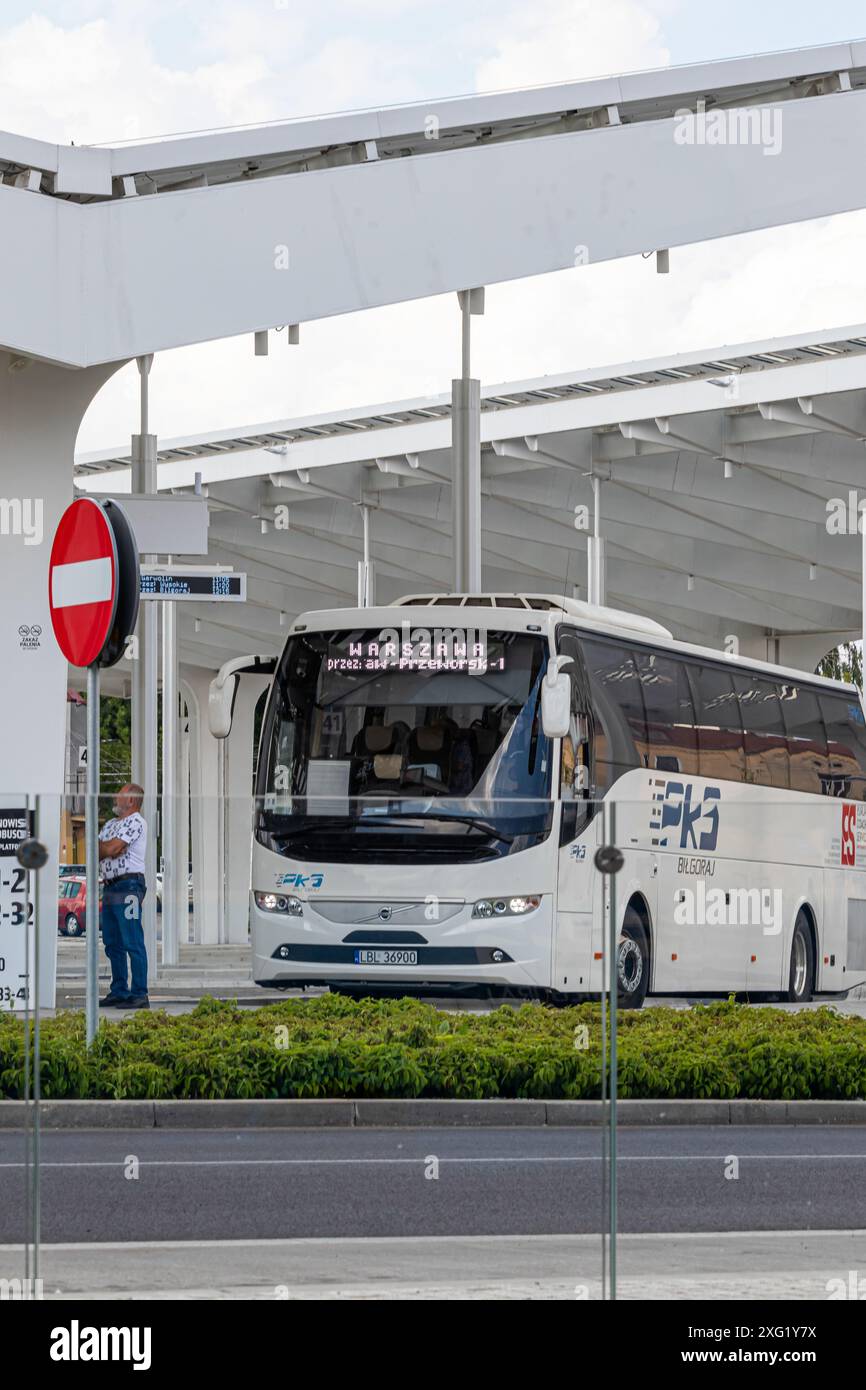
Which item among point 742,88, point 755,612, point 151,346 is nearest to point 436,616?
point 151,346

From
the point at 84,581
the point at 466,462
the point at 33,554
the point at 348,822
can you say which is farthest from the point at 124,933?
the point at 466,462

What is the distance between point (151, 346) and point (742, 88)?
20.9ft

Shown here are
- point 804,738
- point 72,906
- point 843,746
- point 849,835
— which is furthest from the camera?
point 843,746

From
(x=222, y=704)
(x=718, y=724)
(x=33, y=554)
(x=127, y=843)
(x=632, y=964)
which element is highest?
(x=33, y=554)

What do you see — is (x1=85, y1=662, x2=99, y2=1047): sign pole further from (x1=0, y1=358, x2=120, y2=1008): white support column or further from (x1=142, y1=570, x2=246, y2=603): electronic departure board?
(x1=142, y1=570, x2=246, y2=603): electronic departure board

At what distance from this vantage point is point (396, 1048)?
32.2ft

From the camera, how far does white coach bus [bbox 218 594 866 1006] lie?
961cm

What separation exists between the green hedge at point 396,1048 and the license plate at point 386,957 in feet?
1.72

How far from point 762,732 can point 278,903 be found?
35.7 ft

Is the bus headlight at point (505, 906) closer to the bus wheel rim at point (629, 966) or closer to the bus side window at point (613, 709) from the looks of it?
the bus wheel rim at point (629, 966)

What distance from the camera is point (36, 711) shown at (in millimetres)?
18375

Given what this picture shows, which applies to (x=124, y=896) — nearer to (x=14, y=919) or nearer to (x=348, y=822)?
(x=348, y=822)

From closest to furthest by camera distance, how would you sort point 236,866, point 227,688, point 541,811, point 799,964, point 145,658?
point 799,964 → point 541,811 → point 236,866 → point 227,688 → point 145,658
